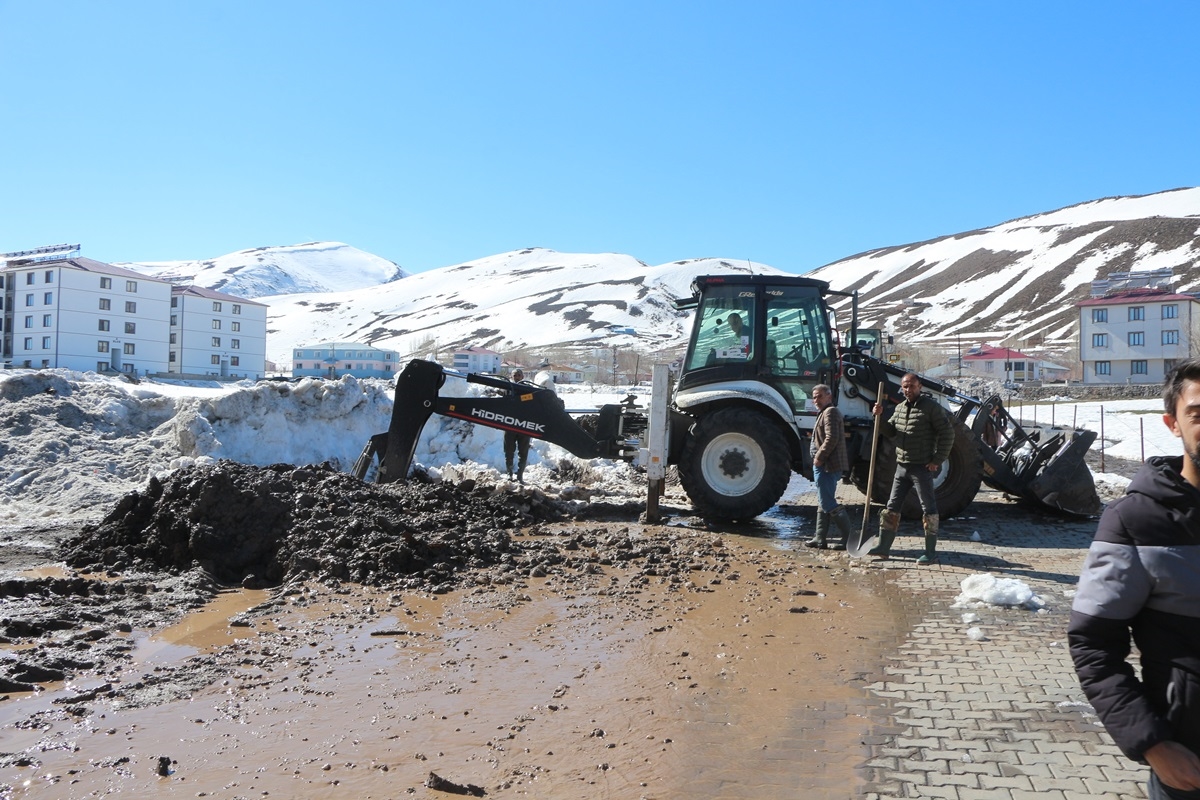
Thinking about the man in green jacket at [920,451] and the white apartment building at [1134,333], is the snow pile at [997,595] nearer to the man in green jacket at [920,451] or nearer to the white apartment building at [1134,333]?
the man in green jacket at [920,451]

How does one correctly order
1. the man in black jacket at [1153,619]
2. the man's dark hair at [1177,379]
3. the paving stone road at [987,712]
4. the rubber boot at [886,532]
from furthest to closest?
the rubber boot at [886,532] < the paving stone road at [987,712] < the man's dark hair at [1177,379] < the man in black jacket at [1153,619]

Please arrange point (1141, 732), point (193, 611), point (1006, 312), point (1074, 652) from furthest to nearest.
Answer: point (1006, 312)
point (193, 611)
point (1074, 652)
point (1141, 732)

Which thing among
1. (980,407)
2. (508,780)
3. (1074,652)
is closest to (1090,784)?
(1074,652)

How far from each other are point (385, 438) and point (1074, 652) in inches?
375

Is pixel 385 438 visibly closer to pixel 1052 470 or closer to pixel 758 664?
pixel 758 664

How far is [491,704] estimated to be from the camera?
4.56 metres

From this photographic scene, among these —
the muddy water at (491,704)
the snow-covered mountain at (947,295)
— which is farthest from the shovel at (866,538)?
the snow-covered mountain at (947,295)

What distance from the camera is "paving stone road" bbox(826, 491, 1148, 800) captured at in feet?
11.6

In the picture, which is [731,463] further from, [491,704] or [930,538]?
[491,704]

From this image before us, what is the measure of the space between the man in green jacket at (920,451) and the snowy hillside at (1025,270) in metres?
79.9

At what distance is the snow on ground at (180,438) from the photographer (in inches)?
454

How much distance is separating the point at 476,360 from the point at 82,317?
4874 centimetres

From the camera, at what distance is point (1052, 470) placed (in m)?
10.3

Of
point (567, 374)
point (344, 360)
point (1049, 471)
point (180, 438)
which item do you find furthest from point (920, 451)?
point (344, 360)
